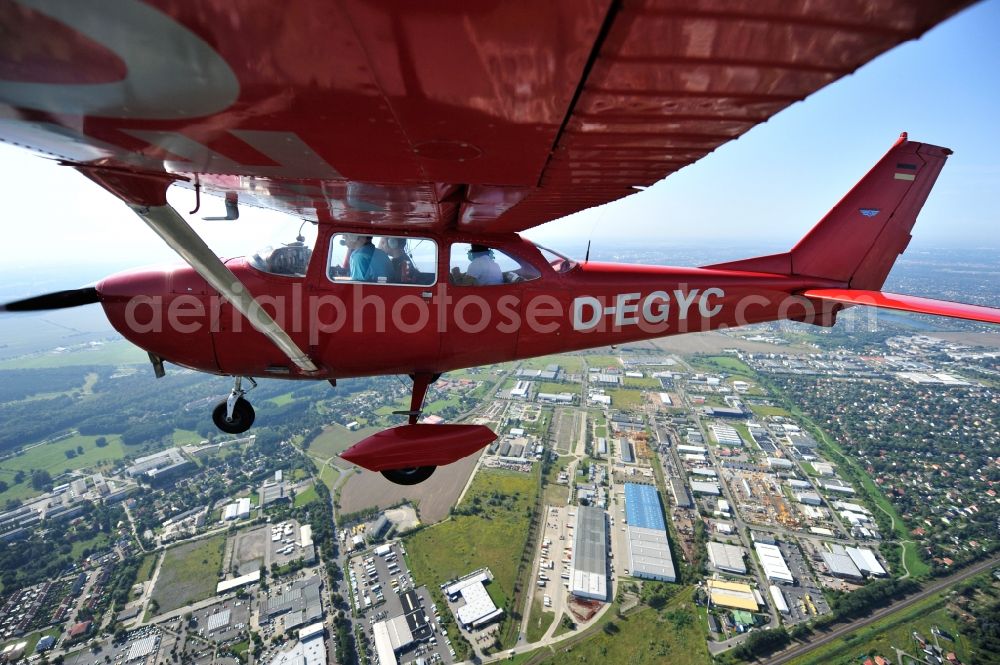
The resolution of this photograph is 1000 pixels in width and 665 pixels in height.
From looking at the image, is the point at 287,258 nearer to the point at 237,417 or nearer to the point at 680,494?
the point at 237,417

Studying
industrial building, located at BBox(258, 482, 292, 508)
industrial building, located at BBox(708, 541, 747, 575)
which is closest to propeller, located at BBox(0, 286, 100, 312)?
industrial building, located at BBox(708, 541, 747, 575)

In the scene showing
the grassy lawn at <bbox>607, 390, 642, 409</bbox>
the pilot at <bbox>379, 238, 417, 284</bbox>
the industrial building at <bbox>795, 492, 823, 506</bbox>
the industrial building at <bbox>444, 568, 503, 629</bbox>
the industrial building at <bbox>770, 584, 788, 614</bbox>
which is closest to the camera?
the pilot at <bbox>379, 238, 417, 284</bbox>

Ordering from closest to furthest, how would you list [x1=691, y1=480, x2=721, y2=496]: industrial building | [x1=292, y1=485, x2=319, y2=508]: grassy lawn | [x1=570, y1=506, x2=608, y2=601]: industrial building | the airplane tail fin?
1. the airplane tail fin
2. [x1=570, y1=506, x2=608, y2=601]: industrial building
3. [x1=691, y1=480, x2=721, y2=496]: industrial building
4. [x1=292, y1=485, x2=319, y2=508]: grassy lawn

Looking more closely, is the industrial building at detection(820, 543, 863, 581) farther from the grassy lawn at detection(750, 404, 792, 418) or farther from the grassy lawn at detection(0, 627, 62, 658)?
the grassy lawn at detection(0, 627, 62, 658)

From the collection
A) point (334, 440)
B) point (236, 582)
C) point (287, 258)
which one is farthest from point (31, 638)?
point (287, 258)

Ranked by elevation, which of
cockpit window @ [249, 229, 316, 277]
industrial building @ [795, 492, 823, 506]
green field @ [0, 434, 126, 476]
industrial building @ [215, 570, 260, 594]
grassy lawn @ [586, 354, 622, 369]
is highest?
cockpit window @ [249, 229, 316, 277]

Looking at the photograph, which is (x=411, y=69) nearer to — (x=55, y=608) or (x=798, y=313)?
(x=798, y=313)
